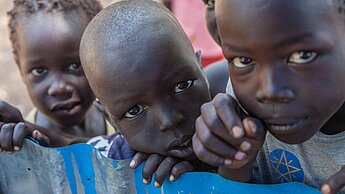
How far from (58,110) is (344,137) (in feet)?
3.55

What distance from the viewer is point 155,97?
1394mm

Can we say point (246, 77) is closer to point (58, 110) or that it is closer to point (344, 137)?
point (344, 137)

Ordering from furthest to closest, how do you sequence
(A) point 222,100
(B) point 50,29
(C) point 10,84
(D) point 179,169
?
(C) point 10,84
(B) point 50,29
(D) point 179,169
(A) point 222,100

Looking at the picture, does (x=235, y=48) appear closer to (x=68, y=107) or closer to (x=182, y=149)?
(x=182, y=149)

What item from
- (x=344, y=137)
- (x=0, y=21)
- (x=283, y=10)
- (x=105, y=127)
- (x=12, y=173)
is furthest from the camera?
(x=0, y=21)

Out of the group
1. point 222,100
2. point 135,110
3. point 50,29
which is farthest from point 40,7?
point 222,100

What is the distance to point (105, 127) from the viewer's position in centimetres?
243

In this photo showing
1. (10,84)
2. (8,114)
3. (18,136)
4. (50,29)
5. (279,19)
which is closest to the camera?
(279,19)

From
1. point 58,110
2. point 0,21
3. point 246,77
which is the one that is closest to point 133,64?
point 246,77

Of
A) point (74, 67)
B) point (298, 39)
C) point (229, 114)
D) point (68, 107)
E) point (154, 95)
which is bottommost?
point (68, 107)

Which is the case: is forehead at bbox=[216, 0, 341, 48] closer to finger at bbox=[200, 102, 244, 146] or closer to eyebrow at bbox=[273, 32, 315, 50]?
eyebrow at bbox=[273, 32, 315, 50]

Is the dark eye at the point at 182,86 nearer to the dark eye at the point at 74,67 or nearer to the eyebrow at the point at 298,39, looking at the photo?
the eyebrow at the point at 298,39

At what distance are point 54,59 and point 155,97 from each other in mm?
707

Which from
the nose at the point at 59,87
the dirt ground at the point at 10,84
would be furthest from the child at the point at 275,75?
the dirt ground at the point at 10,84
